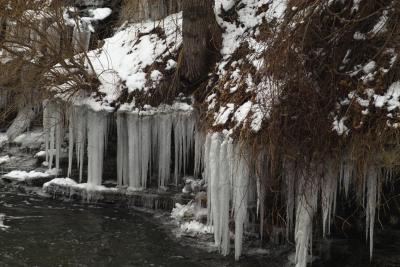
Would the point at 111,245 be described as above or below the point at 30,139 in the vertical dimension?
below

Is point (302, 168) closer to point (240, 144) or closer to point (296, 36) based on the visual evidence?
point (240, 144)

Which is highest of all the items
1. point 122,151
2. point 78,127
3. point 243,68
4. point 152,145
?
point 243,68

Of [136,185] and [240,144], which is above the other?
[240,144]

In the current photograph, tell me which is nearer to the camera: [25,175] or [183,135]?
[183,135]

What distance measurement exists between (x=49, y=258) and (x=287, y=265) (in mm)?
3371

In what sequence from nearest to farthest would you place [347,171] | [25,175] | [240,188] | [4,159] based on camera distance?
[347,171] → [240,188] → [25,175] → [4,159]

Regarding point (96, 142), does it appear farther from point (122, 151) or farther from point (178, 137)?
point (178, 137)

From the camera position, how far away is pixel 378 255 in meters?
7.40

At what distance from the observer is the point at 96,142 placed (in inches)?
436

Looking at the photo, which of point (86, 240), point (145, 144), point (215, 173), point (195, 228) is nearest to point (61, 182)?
point (145, 144)

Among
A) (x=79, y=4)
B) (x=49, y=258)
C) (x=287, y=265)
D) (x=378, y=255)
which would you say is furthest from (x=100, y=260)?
(x=79, y=4)

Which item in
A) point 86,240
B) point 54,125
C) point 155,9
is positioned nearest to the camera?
point 86,240

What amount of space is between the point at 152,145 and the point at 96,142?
122cm

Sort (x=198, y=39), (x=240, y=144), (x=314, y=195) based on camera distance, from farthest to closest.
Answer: (x=198, y=39)
(x=240, y=144)
(x=314, y=195)
